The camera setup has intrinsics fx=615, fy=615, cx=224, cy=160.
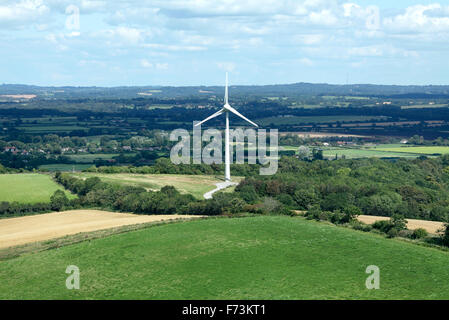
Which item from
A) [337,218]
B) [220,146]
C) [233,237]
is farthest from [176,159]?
[233,237]

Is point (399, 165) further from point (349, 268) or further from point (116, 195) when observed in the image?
point (349, 268)

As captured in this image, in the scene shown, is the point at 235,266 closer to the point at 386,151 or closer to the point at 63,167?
the point at 63,167

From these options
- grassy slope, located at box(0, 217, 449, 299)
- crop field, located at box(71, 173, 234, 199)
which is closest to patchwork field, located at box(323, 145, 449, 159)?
crop field, located at box(71, 173, 234, 199)

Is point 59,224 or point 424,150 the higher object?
point 59,224

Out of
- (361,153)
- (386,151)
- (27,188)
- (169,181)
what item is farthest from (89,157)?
(386,151)

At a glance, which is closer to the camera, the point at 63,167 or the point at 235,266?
the point at 235,266

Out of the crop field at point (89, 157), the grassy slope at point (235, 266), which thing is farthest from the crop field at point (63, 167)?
the grassy slope at point (235, 266)
